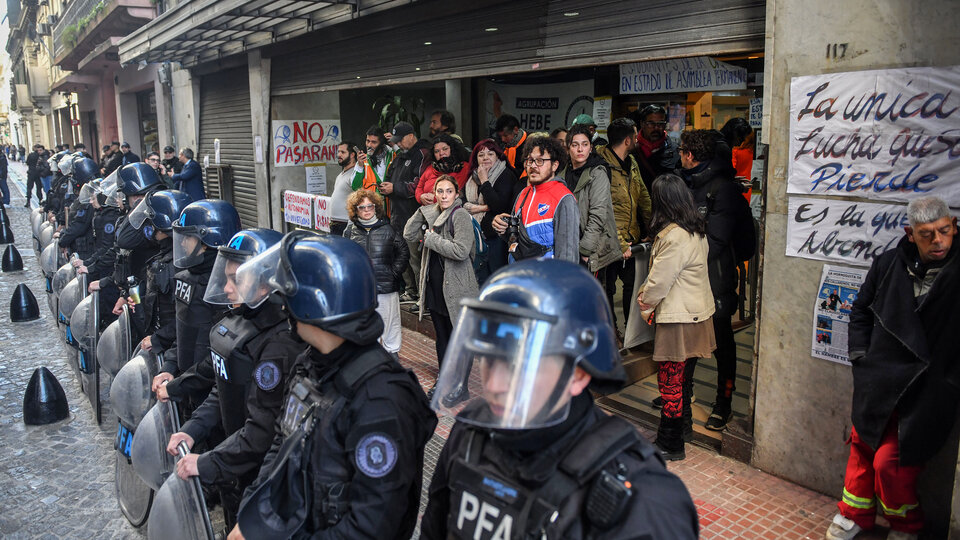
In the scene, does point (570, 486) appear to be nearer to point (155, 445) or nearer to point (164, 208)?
point (155, 445)

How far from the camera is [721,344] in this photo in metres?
5.17

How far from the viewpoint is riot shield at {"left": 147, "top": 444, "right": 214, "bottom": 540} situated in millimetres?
2998

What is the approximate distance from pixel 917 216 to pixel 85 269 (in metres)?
6.85

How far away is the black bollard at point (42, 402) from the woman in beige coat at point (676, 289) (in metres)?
4.98

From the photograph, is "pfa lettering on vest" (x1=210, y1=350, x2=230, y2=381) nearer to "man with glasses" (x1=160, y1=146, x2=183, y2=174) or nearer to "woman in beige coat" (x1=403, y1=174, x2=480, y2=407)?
"woman in beige coat" (x1=403, y1=174, x2=480, y2=407)

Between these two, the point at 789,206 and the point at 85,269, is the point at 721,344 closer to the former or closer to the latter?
the point at 789,206

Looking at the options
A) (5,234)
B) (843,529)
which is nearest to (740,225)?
(843,529)

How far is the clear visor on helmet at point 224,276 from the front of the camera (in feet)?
11.6

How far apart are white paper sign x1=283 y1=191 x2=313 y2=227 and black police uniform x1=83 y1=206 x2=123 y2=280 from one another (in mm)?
2785

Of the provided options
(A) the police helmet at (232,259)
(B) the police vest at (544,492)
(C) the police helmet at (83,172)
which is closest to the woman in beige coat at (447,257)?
(A) the police helmet at (232,259)

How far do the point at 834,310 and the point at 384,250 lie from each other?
344 cm

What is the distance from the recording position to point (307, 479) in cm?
234

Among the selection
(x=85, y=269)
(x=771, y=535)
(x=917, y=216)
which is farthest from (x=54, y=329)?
(x=917, y=216)

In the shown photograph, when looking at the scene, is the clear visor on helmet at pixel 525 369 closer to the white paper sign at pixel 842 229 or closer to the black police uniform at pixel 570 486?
the black police uniform at pixel 570 486
